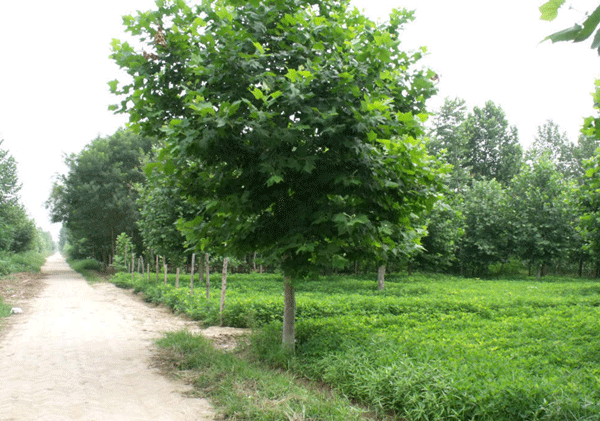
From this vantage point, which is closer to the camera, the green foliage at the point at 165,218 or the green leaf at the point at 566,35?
the green leaf at the point at 566,35

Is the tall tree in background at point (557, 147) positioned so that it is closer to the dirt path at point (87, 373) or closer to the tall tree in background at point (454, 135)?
the tall tree in background at point (454, 135)

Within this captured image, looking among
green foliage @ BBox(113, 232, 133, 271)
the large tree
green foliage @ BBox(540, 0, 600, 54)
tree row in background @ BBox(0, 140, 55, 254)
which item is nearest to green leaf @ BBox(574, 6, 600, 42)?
green foliage @ BBox(540, 0, 600, 54)

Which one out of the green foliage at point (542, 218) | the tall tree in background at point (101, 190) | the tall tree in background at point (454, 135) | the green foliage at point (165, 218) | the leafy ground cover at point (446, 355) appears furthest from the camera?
the tall tree in background at point (454, 135)

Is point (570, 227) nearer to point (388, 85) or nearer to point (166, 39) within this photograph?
point (388, 85)

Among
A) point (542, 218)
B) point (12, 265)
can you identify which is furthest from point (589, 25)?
point (12, 265)

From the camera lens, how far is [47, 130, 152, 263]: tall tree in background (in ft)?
95.4

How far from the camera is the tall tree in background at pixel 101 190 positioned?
95.4ft

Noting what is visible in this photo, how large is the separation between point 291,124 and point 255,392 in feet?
10.3

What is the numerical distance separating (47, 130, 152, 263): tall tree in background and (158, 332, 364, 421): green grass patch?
24.3 m

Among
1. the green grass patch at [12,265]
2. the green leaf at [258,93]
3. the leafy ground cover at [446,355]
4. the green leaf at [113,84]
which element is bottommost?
the green grass patch at [12,265]

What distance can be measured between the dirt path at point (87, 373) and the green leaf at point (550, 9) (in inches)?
180

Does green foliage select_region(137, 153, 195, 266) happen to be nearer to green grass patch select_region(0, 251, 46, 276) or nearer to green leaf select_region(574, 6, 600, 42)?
green leaf select_region(574, 6, 600, 42)

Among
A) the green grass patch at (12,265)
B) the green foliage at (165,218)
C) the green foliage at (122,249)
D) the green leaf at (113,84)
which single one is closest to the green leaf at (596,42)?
the green leaf at (113,84)

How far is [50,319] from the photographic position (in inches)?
436
